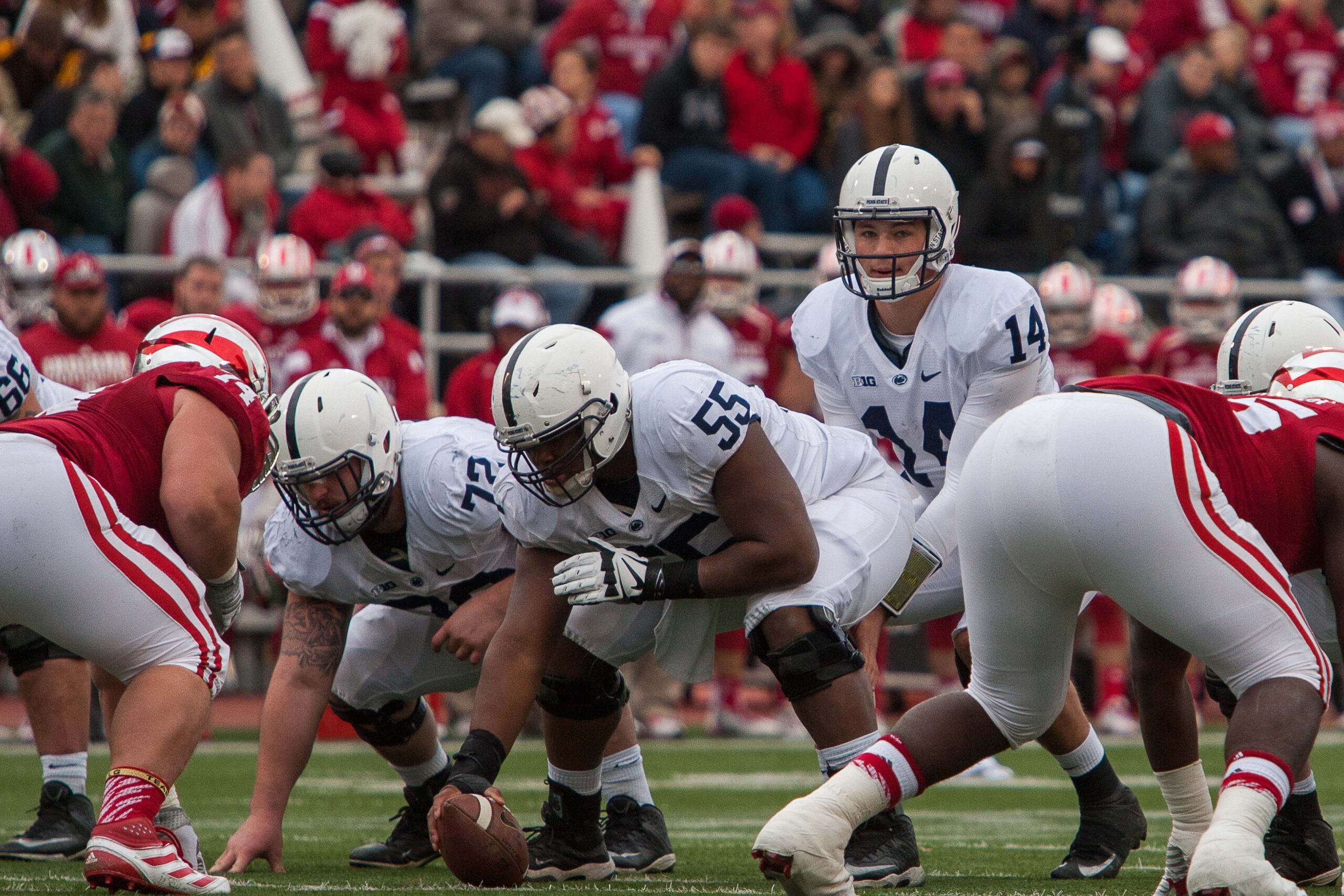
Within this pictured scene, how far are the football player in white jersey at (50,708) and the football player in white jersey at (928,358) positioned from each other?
2.17 meters

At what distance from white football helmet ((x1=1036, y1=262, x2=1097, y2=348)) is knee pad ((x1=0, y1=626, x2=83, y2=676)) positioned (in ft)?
20.4

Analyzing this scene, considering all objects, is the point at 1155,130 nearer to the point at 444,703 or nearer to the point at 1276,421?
the point at 444,703

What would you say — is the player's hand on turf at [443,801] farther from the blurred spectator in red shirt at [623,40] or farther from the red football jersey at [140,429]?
the blurred spectator in red shirt at [623,40]

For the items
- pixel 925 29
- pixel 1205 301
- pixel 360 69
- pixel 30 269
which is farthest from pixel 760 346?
pixel 925 29

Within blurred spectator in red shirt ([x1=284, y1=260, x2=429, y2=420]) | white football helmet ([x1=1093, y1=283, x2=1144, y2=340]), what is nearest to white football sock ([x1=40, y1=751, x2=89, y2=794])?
blurred spectator in red shirt ([x1=284, y1=260, x2=429, y2=420])

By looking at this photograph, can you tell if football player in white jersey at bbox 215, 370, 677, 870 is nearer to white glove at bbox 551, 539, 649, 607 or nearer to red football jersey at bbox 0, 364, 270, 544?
red football jersey at bbox 0, 364, 270, 544

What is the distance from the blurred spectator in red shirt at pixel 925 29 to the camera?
13.4 metres

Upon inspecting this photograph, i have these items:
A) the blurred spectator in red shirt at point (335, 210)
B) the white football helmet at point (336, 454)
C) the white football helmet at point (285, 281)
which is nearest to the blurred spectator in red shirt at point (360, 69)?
the blurred spectator in red shirt at point (335, 210)

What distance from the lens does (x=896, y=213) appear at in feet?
16.4

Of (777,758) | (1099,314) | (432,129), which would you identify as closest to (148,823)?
(777,758)

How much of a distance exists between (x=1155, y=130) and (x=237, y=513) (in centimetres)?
1048

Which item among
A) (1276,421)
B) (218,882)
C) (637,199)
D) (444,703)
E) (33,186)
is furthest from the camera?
(637,199)

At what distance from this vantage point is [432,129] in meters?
12.8

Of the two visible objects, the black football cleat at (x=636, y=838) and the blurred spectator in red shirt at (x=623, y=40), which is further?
the blurred spectator in red shirt at (x=623, y=40)
